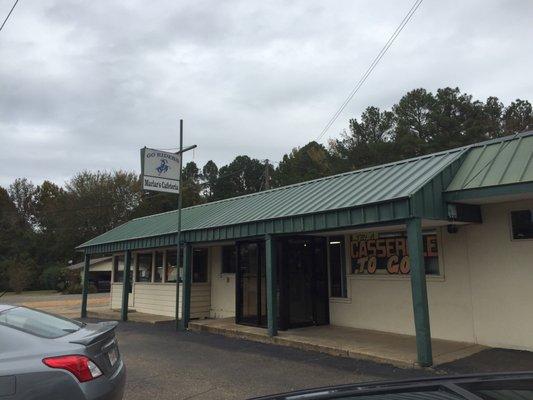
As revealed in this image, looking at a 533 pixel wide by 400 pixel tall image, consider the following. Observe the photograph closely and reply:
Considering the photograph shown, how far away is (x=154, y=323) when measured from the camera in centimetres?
1544

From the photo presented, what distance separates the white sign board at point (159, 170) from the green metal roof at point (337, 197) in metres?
1.43

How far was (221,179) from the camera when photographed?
67.4m

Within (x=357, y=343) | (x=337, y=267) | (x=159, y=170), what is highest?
(x=159, y=170)

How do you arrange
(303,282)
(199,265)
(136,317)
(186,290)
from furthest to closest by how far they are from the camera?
(136,317)
(199,265)
(186,290)
(303,282)

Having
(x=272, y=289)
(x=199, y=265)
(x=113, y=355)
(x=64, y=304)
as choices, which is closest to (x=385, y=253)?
(x=272, y=289)

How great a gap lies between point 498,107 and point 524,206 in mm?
32233

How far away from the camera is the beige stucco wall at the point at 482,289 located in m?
A: 8.80

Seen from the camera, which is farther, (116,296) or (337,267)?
(116,296)

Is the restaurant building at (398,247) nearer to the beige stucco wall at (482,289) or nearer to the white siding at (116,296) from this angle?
the beige stucco wall at (482,289)

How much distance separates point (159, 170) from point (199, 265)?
14.0ft

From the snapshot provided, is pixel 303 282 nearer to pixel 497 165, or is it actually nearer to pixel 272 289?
pixel 272 289

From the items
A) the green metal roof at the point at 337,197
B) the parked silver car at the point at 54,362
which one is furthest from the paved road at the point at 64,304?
the parked silver car at the point at 54,362

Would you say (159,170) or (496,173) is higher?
(159,170)

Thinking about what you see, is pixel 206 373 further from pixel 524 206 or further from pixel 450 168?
pixel 524 206
